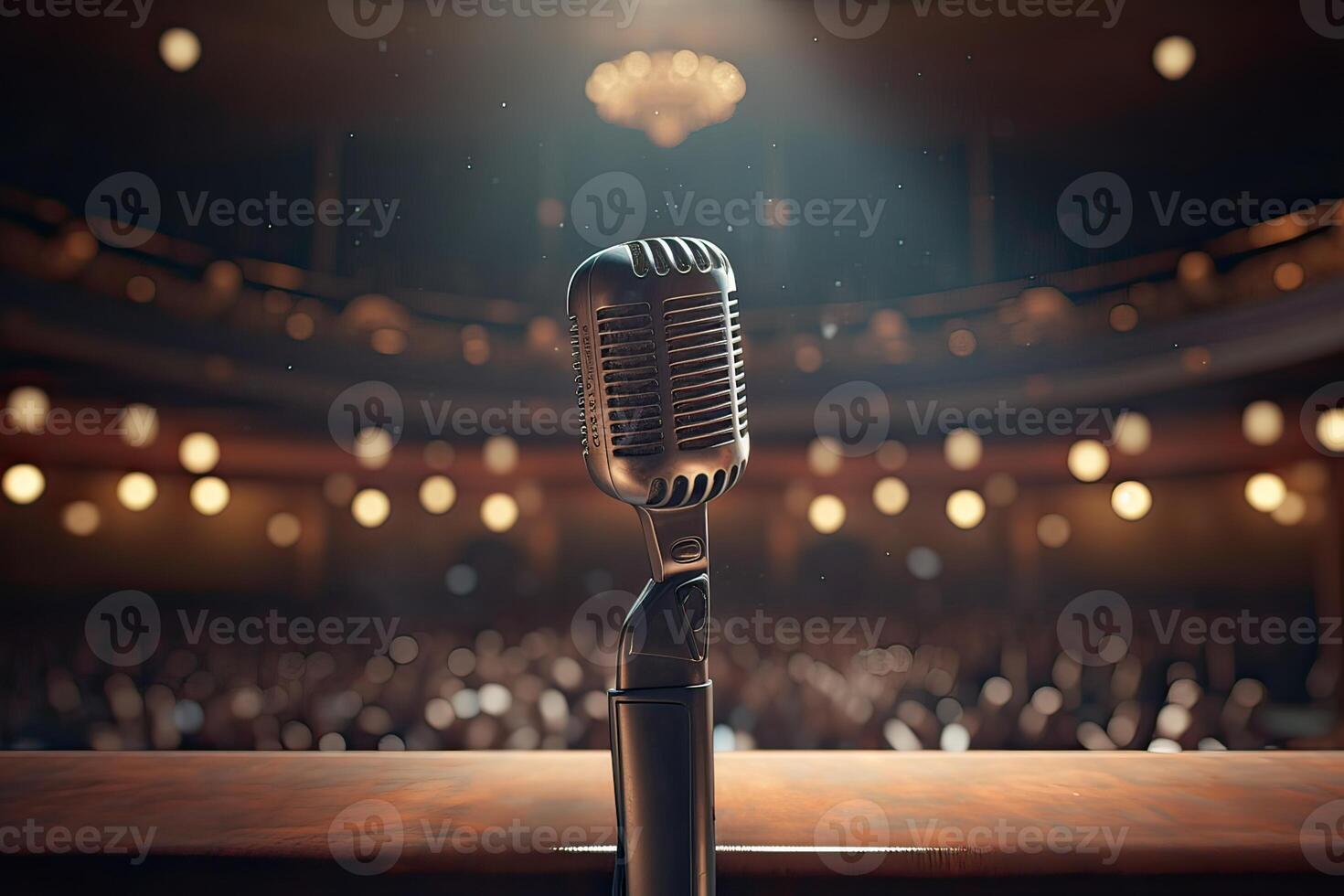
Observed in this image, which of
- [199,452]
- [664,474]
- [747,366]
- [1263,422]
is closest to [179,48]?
[199,452]

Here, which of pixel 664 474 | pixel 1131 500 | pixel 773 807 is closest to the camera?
pixel 664 474

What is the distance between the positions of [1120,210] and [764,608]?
827 mm

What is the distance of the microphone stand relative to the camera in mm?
752

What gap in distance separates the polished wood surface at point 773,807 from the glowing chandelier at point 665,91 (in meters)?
0.96

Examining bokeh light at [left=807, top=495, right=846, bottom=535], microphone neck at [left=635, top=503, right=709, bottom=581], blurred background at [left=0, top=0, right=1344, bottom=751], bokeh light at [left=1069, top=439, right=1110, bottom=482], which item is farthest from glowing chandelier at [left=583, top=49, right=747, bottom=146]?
microphone neck at [left=635, top=503, right=709, bottom=581]

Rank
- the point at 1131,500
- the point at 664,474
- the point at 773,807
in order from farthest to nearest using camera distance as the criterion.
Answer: the point at 1131,500
the point at 773,807
the point at 664,474

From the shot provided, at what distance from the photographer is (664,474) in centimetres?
72

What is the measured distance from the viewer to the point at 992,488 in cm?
143

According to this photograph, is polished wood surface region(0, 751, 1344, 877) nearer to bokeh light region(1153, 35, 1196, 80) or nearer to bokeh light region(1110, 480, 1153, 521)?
bokeh light region(1110, 480, 1153, 521)

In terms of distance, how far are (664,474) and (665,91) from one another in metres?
0.94

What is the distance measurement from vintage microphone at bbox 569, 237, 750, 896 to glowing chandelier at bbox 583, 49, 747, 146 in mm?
783

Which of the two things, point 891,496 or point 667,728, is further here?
point 891,496

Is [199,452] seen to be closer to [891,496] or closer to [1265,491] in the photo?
[891,496]

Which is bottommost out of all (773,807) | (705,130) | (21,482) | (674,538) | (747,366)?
(773,807)
